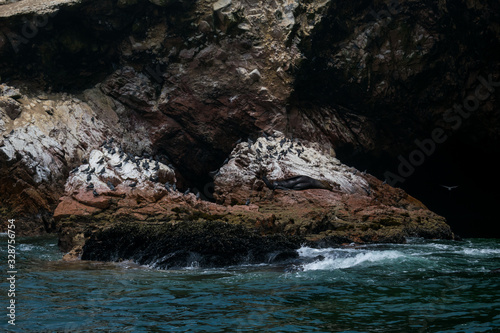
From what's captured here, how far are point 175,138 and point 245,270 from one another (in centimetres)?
1392

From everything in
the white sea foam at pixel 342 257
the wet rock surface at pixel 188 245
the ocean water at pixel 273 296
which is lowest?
the ocean water at pixel 273 296

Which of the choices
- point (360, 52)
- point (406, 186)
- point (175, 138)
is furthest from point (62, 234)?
point (406, 186)

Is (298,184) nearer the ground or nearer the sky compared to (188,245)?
nearer the sky

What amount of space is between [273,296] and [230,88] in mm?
15047

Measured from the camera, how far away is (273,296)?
21.4ft

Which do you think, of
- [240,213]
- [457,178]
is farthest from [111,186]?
[457,178]

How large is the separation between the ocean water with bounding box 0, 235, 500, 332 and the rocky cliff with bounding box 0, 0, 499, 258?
739 cm

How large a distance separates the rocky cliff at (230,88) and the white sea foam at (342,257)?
5.95 meters

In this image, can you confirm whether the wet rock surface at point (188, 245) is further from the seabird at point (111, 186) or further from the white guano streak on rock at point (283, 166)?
the white guano streak on rock at point (283, 166)

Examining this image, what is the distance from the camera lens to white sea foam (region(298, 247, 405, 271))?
8820mm

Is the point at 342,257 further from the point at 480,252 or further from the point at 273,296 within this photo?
the point at 480,252

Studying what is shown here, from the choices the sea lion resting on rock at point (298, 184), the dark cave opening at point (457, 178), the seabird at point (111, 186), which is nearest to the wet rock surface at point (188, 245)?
the seabird at point (111, 186)

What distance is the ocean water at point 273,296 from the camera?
5.17 metres

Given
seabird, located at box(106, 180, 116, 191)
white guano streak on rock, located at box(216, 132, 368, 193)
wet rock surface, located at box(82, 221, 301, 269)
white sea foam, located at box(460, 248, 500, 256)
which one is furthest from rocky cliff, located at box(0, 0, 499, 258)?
wet rock surface, located at box(82, 221, 301, 269)
